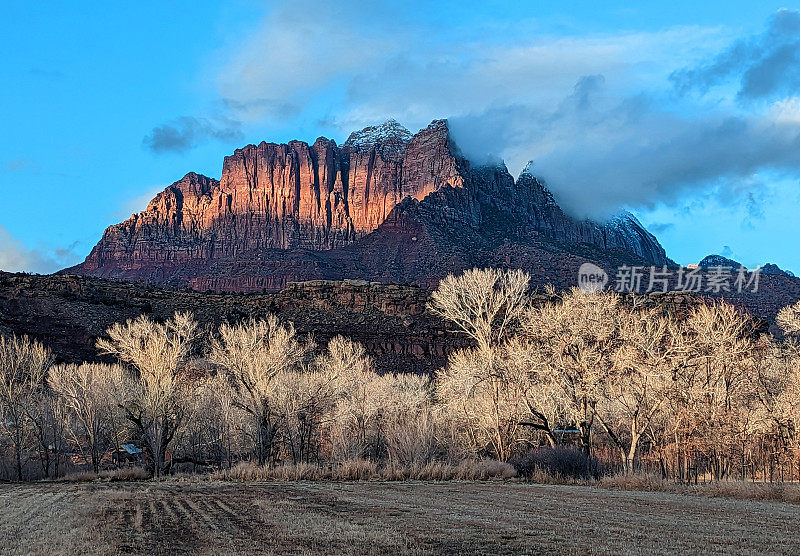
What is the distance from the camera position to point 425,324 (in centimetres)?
7912

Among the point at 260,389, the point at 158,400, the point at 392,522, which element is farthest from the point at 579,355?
the point at 158,400

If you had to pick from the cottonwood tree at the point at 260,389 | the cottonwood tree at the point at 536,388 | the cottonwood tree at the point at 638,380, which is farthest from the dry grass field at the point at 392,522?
the cottonwood tree at the point at 260,389

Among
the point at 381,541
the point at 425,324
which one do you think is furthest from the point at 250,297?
the point at 381,541

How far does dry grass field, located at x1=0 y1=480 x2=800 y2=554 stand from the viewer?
14.1m

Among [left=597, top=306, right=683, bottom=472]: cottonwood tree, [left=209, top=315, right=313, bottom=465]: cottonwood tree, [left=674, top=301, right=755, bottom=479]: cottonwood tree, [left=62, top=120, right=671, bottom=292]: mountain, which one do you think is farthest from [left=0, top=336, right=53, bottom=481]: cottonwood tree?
[left=62, top=120, right=671, bottom=292]: mountain

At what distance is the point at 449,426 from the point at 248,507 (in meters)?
21.0

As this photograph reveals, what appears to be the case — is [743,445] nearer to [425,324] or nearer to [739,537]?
[739,537]

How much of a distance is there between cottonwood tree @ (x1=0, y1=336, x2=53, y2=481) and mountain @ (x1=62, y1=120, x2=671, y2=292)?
7344 cm

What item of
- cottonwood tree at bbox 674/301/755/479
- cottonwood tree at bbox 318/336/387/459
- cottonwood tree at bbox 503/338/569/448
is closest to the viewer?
cottonwood tree at bbox 674/301/755/479

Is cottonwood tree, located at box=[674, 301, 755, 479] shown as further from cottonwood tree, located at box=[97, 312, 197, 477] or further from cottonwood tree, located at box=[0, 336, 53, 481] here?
cottonwood tree, located at box=[0, 336, 53, 481]

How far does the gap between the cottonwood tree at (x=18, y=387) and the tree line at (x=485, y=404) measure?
0.56ft

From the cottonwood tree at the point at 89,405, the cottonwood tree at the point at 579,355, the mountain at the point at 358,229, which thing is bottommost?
the cottonwood tree at the point at 89,405

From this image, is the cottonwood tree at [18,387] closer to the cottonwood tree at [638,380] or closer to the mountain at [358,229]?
the cottonwood tree at [638,380]

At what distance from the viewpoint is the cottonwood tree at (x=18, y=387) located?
41597 mm
